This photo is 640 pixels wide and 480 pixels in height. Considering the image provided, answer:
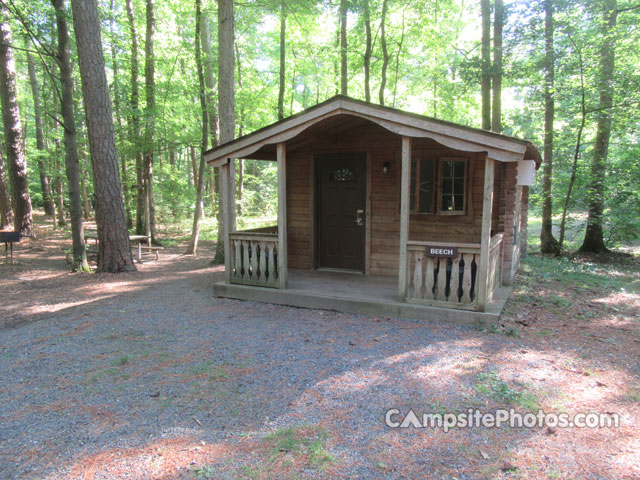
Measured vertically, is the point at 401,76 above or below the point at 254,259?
above

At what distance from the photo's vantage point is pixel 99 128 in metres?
7.72

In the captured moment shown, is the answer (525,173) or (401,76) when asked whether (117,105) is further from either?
(525,173)

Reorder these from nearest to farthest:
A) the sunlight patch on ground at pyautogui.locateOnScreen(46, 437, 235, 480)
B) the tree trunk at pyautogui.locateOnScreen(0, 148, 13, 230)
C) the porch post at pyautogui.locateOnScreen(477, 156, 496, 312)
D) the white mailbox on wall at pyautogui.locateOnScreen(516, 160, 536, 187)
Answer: the sunlight patch on ground at pyautogui.locateOnScreen(46, 437, 235, 480) → the porch post at pyautogui.locateOnScreen(477, 156, 496, 312) → the white mailbox on wall at pyautogui.locateOnScreen(516, 160, 536, 187) → the tree trunk at pyautogui.locateOnScreen(0, 148, 13, 230)

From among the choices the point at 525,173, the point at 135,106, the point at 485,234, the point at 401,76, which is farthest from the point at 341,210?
the point at 401,76

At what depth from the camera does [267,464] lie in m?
2.34

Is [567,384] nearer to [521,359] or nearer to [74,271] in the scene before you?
[521,359]

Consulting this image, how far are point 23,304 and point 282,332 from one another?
4482 mm

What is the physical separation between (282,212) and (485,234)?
281 cm

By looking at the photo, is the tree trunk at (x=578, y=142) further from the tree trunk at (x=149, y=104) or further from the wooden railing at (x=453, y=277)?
the tree trunk at (x=149, y=104)

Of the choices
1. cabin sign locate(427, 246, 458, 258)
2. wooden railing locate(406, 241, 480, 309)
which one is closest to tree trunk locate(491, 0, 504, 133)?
wooden railing locate(406, 241, 480, 309)

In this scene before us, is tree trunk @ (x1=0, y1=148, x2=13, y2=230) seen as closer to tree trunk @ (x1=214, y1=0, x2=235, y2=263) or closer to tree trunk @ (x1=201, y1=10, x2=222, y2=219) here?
tree trunk @ (x1=201, y1=10, x2=222, y2=219)

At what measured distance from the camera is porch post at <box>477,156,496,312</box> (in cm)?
470

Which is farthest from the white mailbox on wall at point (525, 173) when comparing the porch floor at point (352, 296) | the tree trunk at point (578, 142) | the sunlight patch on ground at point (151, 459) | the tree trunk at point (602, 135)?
the sunlight patch on ground at point (151, 459)

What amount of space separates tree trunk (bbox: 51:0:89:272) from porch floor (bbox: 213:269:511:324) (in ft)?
13.4
